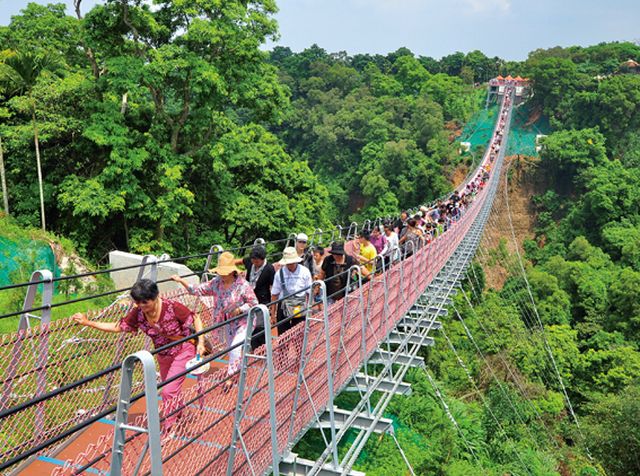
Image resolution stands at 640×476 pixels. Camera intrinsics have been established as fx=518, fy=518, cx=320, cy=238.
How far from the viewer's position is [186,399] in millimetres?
2039

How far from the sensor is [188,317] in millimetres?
2604

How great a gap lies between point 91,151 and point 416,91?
43.6m

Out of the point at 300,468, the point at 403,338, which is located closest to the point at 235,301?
the point at 300,468

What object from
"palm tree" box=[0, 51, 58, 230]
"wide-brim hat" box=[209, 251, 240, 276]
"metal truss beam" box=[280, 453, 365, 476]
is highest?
"palm tree" box=[0, 51, 58, 230]

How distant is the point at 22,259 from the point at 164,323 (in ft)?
17.0

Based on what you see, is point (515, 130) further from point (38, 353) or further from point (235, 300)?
point (38, 353)

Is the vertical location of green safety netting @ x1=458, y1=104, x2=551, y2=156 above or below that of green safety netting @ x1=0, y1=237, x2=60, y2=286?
above

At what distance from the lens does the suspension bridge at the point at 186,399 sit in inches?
62.5

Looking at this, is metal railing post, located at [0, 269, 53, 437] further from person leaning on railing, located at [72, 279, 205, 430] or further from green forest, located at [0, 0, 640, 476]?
green forest, located at [0, 0, 640, 476]

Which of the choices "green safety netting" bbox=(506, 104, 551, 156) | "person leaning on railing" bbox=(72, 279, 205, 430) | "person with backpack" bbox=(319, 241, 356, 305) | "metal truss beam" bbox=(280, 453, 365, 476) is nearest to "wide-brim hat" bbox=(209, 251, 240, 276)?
"person leaning on railing" bbox=(72, 279, 205, 430)

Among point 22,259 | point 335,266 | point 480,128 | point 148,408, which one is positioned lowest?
point 22,259

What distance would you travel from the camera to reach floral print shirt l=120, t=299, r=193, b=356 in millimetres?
2553

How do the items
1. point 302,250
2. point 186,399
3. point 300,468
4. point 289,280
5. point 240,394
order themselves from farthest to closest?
point 302,250
point 289,280
point 300,468
point 240,394
point 186,399

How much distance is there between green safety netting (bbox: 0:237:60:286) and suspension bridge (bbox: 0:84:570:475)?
10.1 feet
